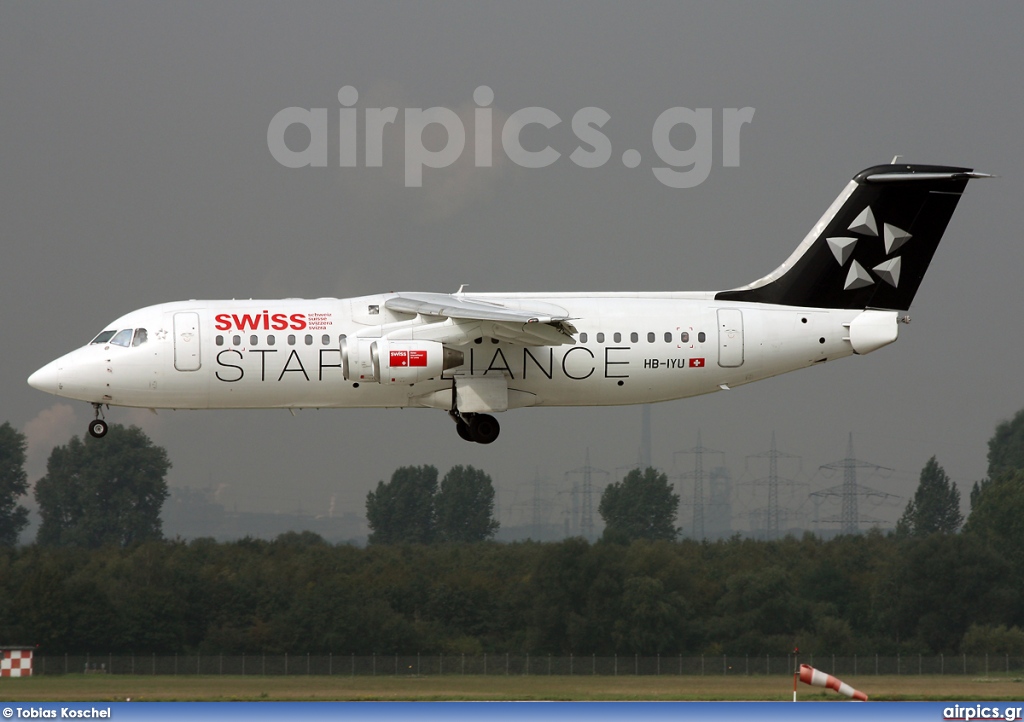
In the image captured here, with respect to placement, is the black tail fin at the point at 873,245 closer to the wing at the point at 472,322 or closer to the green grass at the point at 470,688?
the wing at the point at 472,322

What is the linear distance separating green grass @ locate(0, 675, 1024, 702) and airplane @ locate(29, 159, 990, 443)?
7.37 metres

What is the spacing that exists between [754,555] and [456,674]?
14969 millimetres

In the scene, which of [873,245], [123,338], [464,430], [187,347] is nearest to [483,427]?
[464,430]

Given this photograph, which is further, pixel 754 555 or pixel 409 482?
pixel 409 482

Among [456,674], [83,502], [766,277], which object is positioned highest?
[766,277]

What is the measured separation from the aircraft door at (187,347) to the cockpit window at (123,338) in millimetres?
948

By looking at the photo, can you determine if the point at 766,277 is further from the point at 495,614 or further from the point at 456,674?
the point at 495,614

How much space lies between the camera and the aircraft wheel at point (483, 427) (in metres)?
27.5

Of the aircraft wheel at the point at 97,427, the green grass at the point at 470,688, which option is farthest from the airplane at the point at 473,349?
the green grass at the point at 470,688

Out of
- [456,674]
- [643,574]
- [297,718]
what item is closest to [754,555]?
[643,574]

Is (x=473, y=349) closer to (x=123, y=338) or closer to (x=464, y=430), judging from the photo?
(x=464, y=430)

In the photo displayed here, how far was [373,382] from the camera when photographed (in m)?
26.3

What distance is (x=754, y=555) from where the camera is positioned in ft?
168

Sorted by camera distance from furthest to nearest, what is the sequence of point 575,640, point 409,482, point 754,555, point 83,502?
point 83,502
point 409,482
point 754,555
point 575,640
